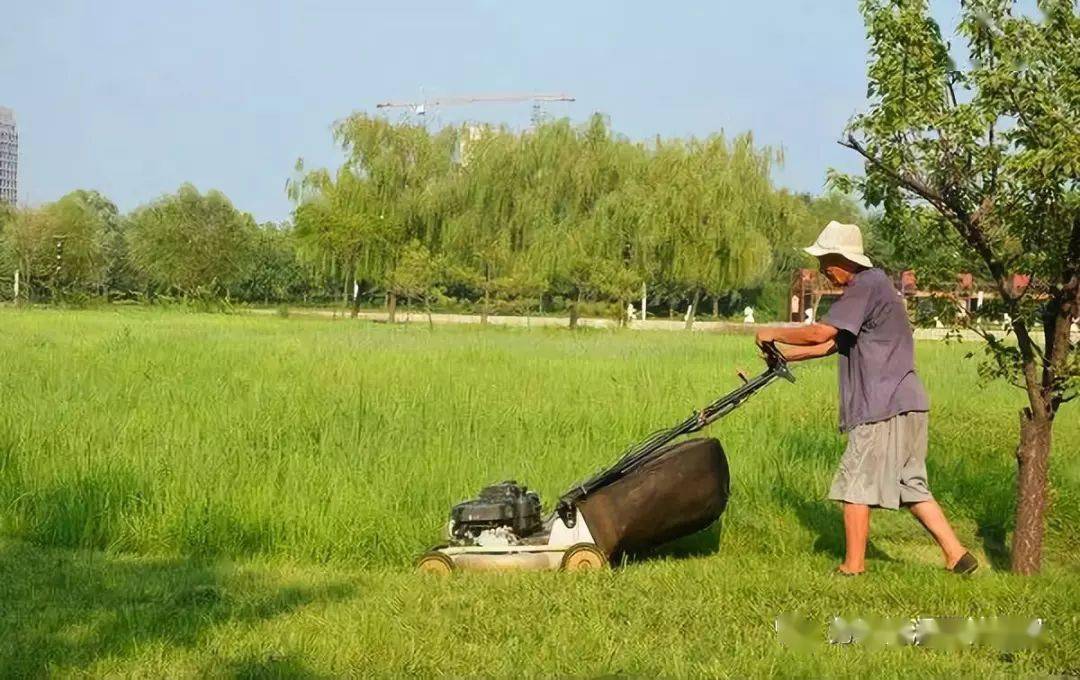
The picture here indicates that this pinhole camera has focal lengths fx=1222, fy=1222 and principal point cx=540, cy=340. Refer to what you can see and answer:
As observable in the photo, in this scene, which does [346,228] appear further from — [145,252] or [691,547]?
[691,547]

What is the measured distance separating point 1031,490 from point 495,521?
7.82 ft

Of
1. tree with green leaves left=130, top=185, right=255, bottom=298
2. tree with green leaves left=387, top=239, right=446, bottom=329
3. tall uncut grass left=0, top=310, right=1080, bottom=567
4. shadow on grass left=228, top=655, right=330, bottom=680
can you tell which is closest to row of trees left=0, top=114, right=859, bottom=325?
tree with green leaves left=387, top=239, right=446, bottom=329

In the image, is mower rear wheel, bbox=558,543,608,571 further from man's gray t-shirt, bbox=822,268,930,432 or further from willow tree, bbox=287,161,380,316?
willow tree, bbox=287,161,380,316

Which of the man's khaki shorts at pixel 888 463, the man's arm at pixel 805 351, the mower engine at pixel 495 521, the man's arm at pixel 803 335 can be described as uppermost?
the man's arm at pixel 803 335

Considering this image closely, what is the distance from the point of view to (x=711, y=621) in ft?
14.8

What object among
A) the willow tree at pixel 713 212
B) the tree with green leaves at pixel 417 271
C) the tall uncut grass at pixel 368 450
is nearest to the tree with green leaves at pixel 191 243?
the tree with green leaves at pixel 417 271

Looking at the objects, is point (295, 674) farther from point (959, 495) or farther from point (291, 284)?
point (291, 284)

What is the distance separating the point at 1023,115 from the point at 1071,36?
16.7 inches

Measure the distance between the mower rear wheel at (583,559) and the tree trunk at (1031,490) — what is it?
1.87 metres

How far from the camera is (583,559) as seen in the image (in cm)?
539

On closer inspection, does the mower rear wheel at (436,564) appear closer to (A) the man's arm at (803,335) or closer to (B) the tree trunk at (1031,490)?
(A) the man's arm at (803,335)

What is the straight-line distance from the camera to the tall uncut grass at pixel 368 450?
6.18 m

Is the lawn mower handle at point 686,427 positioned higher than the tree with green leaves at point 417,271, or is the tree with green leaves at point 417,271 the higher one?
the tree with green leaves at point 417,271

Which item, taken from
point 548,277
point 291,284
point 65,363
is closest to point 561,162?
point 548,277
